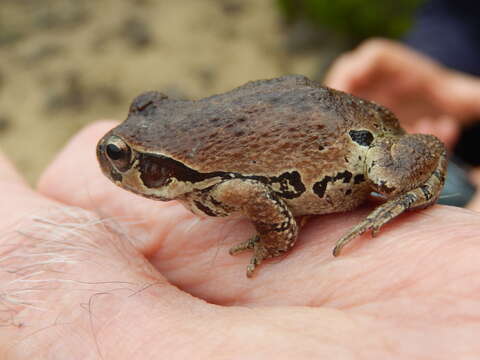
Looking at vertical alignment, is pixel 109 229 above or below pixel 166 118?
below

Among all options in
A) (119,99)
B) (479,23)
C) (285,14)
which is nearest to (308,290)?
(479,23)

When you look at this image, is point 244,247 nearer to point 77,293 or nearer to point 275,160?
point 275,160

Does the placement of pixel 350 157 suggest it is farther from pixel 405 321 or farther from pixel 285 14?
pixel 285 14

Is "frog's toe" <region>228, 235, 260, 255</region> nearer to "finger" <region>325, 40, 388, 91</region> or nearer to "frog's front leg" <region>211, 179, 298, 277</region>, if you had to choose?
"frog's front leg" <region>211, 179, 298, 277</region>

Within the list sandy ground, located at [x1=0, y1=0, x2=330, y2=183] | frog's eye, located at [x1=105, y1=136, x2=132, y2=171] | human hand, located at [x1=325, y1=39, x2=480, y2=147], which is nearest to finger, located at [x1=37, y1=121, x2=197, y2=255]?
frog's eye, located at [x1=105, y1=136, x2=132, y2=171]

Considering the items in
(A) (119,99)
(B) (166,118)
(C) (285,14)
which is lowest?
(A) (119,99)

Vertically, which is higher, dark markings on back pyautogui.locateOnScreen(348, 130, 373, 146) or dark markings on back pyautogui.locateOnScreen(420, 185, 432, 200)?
dark markings on back pyautogui.locateOnScreen(348, 130, 373, 146)

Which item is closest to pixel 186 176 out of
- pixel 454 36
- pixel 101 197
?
pixel 101 197
